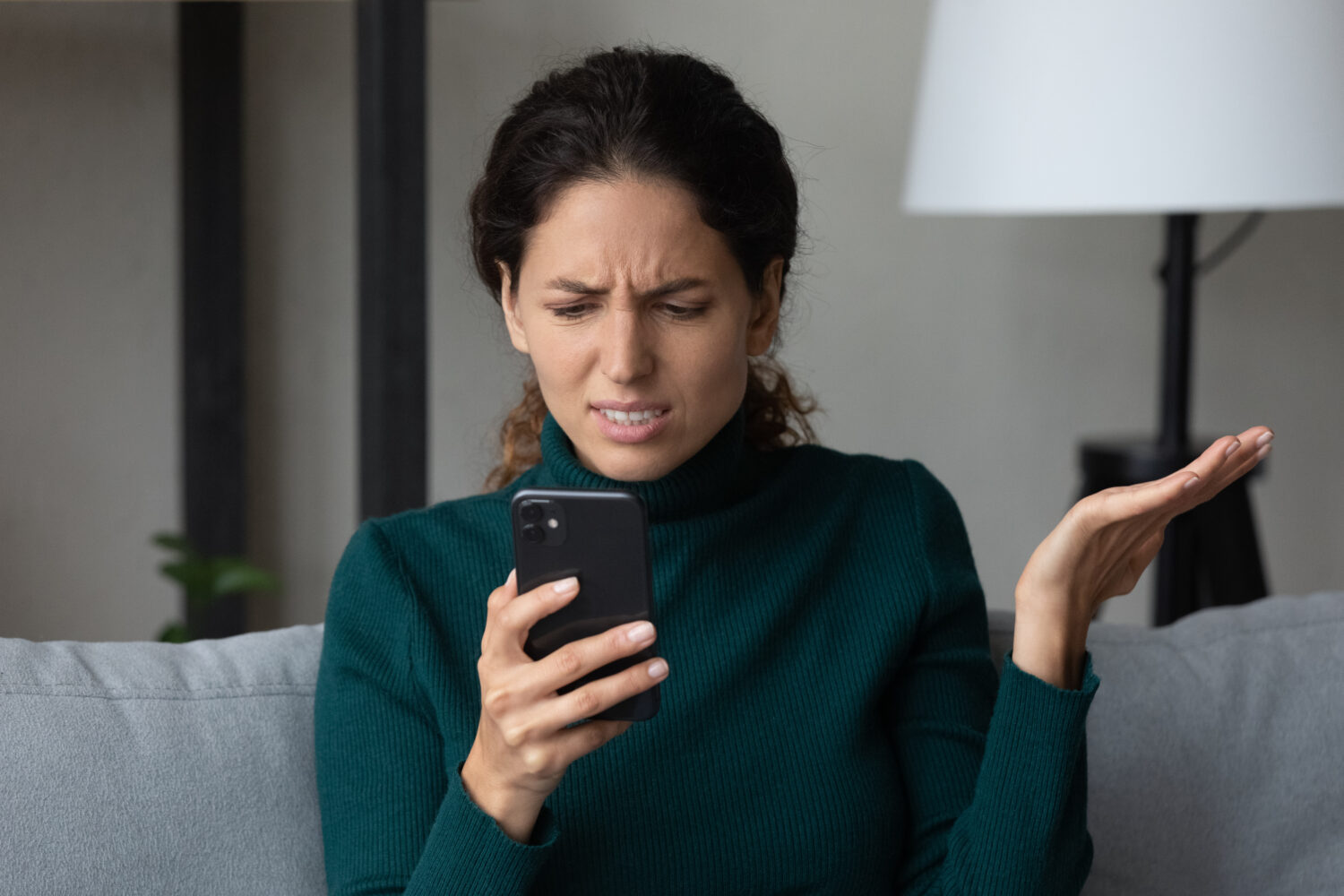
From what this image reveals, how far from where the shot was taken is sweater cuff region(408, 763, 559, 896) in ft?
2.60

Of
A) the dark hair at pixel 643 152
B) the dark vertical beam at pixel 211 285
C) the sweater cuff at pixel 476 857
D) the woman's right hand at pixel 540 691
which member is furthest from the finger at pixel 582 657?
the dark vertical beam at pixel 211 285

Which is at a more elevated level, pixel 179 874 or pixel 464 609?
pixel 464 609

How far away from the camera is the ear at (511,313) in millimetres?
991

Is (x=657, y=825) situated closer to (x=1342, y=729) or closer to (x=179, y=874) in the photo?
(x=179, y=874)

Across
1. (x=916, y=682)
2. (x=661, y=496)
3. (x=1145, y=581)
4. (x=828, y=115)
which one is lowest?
(x=1145, y=581)

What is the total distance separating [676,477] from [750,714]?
0.19m

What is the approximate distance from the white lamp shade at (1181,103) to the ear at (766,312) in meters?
0.63

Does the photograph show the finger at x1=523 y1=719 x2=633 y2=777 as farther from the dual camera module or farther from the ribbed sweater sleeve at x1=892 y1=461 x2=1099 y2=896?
the ribbed sweater sleeve at x1=892 y1=461 x2=1099 y2=896

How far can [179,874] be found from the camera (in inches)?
37.8

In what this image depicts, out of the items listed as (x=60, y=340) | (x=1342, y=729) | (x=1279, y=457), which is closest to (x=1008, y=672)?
(x=1342, y=729)

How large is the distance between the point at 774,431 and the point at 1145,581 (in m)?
1.58

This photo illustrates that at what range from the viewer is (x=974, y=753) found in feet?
3.28

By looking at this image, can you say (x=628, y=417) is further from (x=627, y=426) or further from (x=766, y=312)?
(x=766, y=312)

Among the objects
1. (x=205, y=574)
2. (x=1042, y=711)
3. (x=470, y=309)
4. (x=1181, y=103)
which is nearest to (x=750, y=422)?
(x=1042, y=711)
